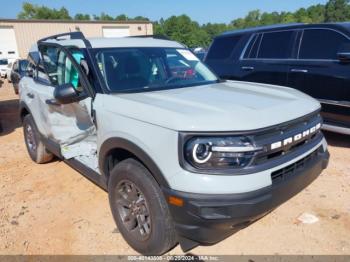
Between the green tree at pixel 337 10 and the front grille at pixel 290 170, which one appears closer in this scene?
the front grille at pixel 290 170

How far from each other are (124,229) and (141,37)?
91.7 inches

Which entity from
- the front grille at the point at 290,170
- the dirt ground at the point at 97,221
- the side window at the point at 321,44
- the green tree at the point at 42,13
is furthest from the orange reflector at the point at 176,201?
the green tree at the point at 42,13

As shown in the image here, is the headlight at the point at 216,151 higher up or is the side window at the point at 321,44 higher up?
the side window at the point at 321,44

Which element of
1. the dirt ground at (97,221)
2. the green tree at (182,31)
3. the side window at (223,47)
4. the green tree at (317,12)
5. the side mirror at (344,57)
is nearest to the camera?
the dirt ground at (97,221)

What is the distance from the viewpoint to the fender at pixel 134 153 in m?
2.32

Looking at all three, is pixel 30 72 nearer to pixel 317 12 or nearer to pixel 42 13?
pixel 42 13

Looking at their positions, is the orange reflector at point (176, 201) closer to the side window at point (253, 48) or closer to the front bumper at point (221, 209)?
the front bumper at point (221, 209)

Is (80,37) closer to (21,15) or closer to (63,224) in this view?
(63,224)

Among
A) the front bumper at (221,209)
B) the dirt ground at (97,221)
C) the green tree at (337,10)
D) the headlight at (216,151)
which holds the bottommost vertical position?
the dirt ground at (97,221)

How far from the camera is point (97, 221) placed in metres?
3.38

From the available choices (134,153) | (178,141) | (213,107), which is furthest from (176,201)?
(213,107)

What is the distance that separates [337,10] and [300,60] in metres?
108

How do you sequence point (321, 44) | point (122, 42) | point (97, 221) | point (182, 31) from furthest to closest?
point (182, 31), point (321, 44), point (122, 42), point (97, 221)

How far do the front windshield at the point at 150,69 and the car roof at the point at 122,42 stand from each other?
3.1 inches
